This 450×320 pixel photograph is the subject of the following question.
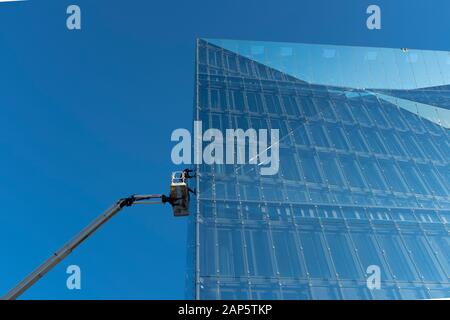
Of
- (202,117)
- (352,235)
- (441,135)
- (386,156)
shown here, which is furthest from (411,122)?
(202,117)

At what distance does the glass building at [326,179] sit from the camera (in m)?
16.4

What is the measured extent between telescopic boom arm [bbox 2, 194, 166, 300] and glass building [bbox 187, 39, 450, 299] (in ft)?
14.1

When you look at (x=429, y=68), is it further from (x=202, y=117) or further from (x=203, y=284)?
(x=203, y=284)

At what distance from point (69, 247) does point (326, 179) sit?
12.8m

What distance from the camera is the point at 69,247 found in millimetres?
10805

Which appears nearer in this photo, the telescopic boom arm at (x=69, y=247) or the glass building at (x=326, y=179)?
the telescopic boom arm at (x=69, y=247)

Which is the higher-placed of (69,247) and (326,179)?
(326,179)

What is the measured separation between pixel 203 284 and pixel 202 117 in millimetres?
9220

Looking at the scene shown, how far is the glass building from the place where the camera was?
16.4 meters

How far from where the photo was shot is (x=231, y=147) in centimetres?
2075

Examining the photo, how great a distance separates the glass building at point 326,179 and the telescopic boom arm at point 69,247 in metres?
4.30

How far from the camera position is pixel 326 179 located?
2055cm

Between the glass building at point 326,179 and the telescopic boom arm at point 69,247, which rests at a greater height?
the glass building at point 326,179

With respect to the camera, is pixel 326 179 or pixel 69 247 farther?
pixel 326 179
